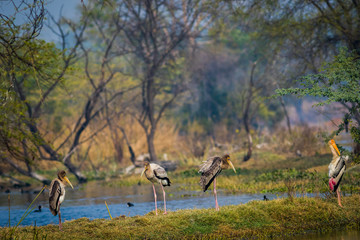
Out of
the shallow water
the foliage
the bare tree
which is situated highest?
the bare tree

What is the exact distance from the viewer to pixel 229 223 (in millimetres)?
9836

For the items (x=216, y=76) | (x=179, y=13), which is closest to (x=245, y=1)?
(x=179, y=13)

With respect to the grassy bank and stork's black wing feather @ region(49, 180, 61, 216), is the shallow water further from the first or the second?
stork's black wing feather @ region(49, 180, 61, 216)

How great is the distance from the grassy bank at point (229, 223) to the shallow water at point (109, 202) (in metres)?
2.72

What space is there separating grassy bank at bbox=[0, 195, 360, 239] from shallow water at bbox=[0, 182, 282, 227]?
Answer: 107 inches

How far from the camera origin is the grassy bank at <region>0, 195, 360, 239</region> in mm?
9219

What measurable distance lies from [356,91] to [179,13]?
726 inches

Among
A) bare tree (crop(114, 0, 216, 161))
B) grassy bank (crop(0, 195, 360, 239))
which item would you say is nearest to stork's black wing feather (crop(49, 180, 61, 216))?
grassy bank (crop(0, 195, 360, 239))

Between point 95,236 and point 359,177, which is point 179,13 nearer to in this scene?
point 359,177

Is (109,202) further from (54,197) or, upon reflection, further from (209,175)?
(54,197)

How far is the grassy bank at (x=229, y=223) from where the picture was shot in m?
9.22

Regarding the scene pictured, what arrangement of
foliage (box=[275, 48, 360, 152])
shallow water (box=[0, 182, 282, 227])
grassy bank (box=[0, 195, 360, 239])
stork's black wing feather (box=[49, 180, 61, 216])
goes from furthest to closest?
shallow water (box=[0, 182, 282, 227]), foliage (box=[275, 48, 360, 152]), stork's black wing feather (box=[49, 180, 61, 216]), grassy bank (box=[0, 195, 360, 239])

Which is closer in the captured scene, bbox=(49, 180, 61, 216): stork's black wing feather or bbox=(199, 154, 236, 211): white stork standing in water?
bbox=(49, 180, 61, 216): stork's black wing feather

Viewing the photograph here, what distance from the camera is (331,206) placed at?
10578 mm
